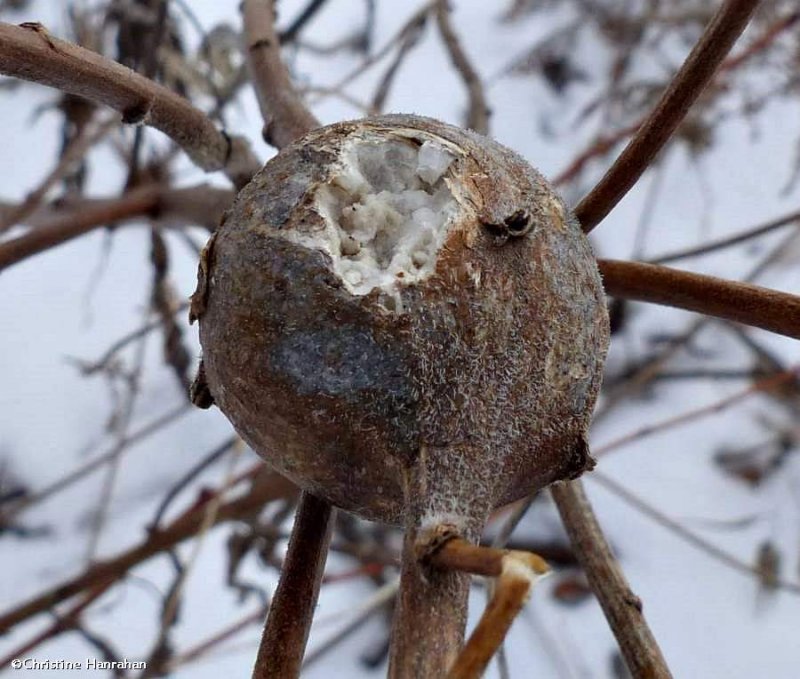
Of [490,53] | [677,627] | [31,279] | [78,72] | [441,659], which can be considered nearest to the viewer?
[441,659]

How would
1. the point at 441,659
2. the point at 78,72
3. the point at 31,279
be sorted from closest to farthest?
the point at 441,659
the point at 78,72
the point at 31,279

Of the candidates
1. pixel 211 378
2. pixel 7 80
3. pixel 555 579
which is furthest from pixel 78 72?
pixel 7 80

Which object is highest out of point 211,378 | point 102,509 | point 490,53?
point 490,53

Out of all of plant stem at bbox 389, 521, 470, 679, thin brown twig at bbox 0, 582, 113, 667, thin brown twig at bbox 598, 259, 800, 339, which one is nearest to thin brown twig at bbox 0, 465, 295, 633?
thin brown twig at bbox 0, 582, 113, 667

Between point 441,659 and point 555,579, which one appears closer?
point 441,659

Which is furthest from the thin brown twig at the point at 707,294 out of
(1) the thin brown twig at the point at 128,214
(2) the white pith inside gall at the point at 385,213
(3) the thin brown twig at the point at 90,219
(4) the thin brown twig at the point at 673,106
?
Result: (3) the thin brown twig at the point at 90,219

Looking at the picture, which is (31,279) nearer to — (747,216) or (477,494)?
(747,216)

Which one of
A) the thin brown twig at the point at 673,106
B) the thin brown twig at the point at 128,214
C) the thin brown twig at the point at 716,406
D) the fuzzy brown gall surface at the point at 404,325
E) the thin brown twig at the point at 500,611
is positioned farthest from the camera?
the thin brown twig at the point at 716,406

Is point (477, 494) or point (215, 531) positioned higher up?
point (215, 531)

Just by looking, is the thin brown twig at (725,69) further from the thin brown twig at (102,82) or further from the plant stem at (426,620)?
the plant stem at (426,620)
